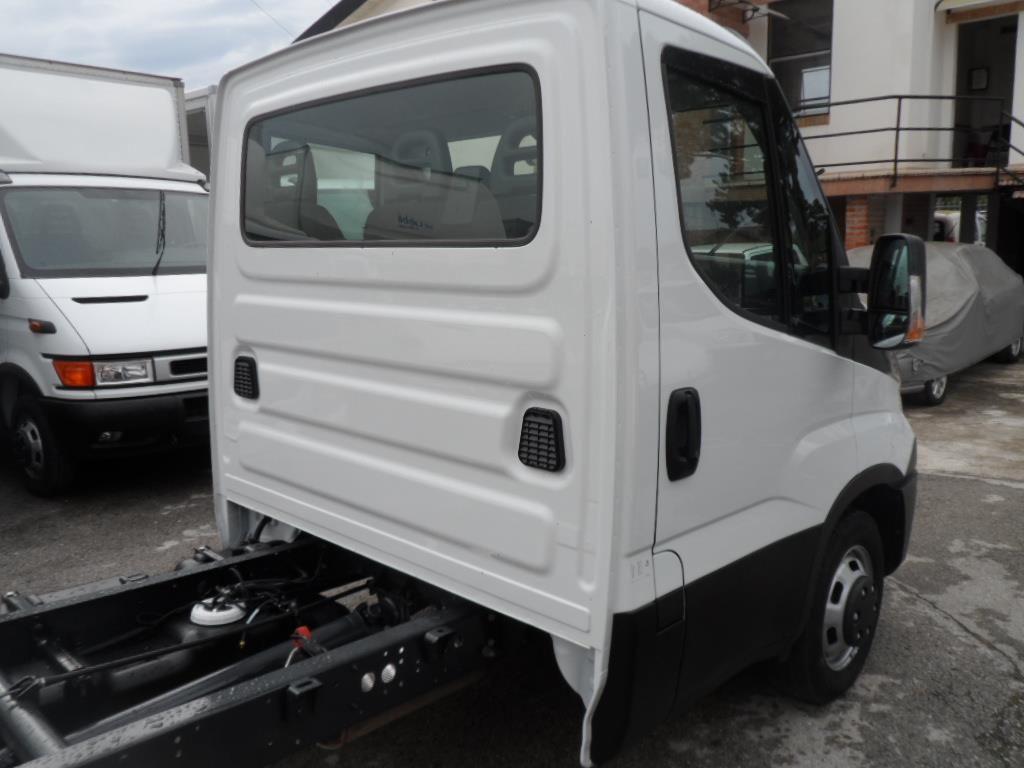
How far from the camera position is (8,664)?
2.60 metres

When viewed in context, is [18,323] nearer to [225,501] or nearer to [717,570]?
[225,501]

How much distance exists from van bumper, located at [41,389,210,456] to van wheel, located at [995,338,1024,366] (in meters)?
9.25

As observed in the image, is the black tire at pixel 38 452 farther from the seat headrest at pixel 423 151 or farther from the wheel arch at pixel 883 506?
the wheel arch at pixel 883 506

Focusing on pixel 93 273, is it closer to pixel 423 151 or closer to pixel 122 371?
pixel 122 371

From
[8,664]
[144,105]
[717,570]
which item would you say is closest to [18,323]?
[144,105]

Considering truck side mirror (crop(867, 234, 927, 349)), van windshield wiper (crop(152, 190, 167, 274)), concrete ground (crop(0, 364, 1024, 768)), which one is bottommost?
concrete ground (crop(0, 364, 1024, 768))

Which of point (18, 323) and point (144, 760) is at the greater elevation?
point (18, 323)

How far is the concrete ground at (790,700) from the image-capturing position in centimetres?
309

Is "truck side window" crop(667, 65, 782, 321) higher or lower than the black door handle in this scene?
higher

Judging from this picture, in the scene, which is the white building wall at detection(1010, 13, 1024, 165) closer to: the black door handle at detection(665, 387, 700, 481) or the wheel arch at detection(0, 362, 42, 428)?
the wheel arch at detection(0, 362, 42, 428)

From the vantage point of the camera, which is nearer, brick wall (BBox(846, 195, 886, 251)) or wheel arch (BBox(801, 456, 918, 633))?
wheel arch (BBox(801, 456, 918, 633))

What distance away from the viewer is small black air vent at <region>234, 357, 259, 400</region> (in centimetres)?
319

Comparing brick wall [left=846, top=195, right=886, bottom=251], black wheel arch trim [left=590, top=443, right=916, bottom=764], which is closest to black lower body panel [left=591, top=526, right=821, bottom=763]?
black wheel arch trim [left=590, top=443, right=916, bottom=764]

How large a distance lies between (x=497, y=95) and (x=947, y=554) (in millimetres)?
3825
